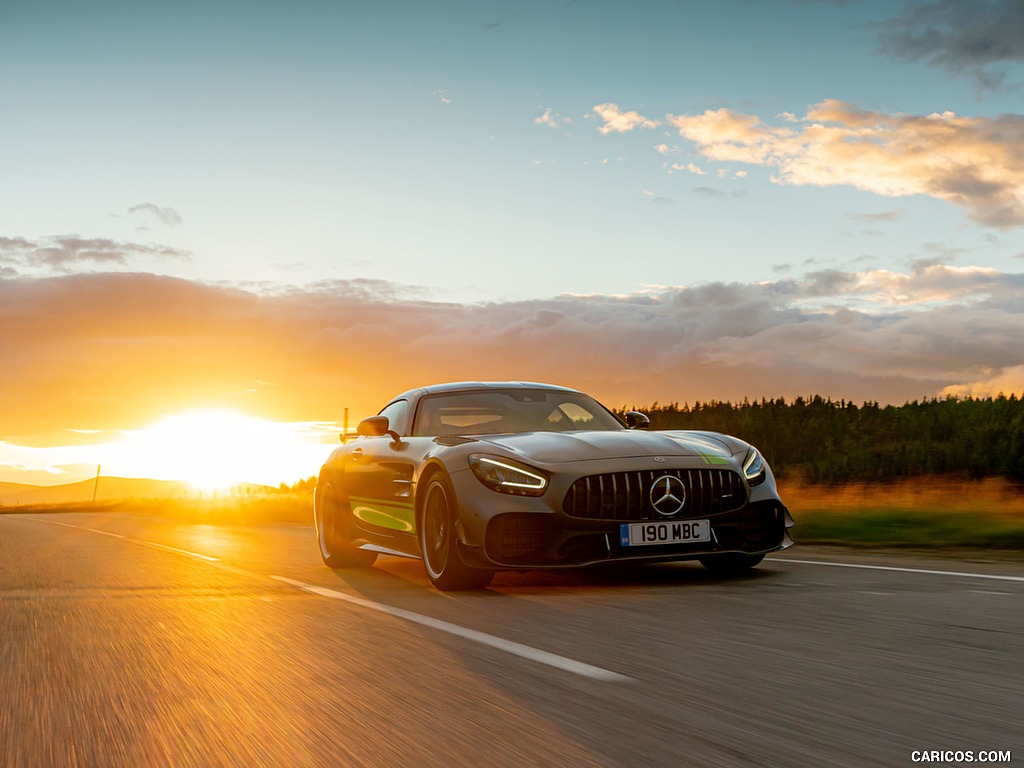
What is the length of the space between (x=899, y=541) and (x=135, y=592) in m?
8.12

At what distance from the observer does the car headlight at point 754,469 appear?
25.2ft

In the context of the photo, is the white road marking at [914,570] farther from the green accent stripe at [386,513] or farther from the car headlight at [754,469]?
the green accent stripe at [386,513]

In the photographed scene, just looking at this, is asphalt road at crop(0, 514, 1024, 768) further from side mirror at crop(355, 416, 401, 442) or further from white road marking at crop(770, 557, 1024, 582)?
side mirror at crop(355, 416, 401, 442)

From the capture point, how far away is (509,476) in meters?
7.32

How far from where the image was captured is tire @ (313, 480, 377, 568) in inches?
392

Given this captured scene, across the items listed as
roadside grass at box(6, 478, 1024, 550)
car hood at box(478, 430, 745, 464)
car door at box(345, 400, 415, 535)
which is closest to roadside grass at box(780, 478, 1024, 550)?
roadside grass at box(6, 478, 1024, 550)

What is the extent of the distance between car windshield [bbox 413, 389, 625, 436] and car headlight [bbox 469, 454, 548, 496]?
122 cm

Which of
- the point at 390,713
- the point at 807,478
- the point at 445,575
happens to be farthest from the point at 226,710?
the point at 807,478

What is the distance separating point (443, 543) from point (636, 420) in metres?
2.19

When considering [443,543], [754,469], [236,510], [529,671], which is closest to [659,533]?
[754,469]

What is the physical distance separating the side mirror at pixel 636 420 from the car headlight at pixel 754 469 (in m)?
1.25

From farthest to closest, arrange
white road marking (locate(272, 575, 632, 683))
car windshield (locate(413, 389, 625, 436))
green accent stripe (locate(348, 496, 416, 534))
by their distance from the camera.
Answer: car windshield (locate(413, 389, 625, 436)) < green accent stripe (locate(348, 496, 416, 534)) < white road marking (locate(272, 575, 632, 683))

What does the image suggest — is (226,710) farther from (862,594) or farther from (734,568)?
(734,568)

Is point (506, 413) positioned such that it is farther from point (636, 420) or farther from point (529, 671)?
point (529, 671)
